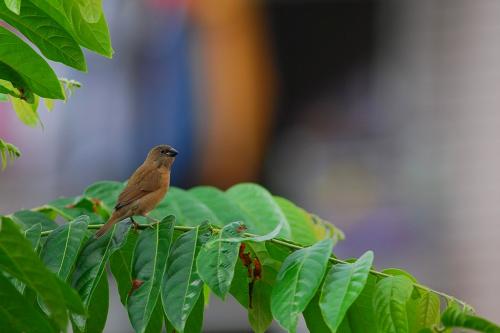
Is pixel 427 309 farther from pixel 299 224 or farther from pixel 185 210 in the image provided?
pixel 185 210

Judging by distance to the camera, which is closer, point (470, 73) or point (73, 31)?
point (73, 31)

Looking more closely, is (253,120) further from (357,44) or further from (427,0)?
(427,0)

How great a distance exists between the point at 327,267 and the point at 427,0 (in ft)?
31.7

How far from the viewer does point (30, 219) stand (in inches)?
118

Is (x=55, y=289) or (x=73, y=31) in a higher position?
(x=73, y=31)

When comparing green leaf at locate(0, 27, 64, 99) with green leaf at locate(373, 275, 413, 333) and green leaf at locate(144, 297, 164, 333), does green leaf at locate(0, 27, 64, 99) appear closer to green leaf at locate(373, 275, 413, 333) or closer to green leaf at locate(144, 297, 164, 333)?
green leaf at locate(144, 297, 164, 333)

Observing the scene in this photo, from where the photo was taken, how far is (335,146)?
1152 cm

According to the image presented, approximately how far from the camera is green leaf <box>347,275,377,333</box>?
2521mm

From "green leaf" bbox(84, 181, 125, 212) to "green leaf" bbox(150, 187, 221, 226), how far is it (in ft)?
0.55

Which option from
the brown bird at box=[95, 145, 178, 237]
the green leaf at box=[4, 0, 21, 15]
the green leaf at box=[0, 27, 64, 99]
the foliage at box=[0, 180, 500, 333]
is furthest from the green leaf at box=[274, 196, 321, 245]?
the green leaf at box=[4, 0, 21, 15]

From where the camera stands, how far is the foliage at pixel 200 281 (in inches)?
89.0

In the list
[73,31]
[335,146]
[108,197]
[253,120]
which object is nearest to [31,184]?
[253,120]

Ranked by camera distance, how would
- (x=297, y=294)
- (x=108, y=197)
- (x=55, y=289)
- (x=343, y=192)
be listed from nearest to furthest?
(x=55, y=289) < (x=297, y=294) < (x=108, y=197) < (x=343, y=192)

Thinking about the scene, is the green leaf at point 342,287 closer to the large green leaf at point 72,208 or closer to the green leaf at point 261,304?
the green leaf at point 261,304
